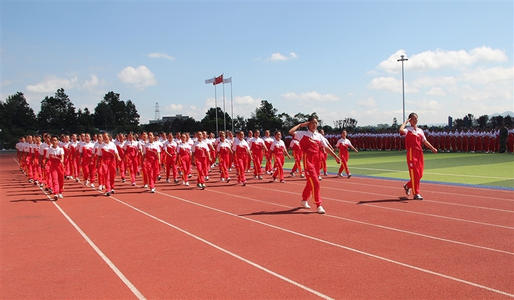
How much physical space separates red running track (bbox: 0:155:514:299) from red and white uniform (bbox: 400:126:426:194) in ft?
1.84

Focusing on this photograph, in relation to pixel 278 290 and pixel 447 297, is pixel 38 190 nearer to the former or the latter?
pixel 278 290

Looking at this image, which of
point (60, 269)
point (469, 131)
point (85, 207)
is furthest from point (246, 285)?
point (469, 131)

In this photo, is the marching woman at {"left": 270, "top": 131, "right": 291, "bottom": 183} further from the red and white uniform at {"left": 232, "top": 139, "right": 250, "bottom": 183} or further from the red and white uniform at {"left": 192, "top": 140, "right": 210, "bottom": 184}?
the red and white uniform at {"left": 192, "top": 140, "right": 210, "bottom": 184}

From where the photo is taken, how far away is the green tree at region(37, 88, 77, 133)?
3356 inches

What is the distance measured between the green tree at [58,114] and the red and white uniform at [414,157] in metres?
80.7

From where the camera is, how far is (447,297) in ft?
15.3

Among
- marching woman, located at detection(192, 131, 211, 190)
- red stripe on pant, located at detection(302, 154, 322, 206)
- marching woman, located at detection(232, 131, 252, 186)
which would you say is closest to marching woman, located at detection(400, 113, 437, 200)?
red stripe on pant, located at detection(302, 154, 322, 206)

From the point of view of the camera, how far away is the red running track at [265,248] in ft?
16.8

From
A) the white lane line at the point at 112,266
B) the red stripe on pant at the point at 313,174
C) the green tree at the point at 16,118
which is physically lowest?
the white lane line at the point at 112,266

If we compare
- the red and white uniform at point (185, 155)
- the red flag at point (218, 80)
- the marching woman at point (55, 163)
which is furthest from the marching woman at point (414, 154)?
the red flag at point (218, 80)

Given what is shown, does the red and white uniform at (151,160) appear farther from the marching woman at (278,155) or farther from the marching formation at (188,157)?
the marching woman at (278,155)

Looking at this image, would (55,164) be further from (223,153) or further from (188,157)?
(223,153)

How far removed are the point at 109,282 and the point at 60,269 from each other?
1.11 metres

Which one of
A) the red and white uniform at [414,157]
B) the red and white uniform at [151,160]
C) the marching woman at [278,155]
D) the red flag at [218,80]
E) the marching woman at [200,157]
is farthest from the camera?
the red flag at [218,80]
